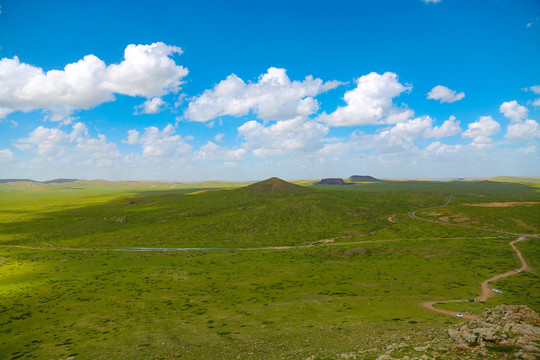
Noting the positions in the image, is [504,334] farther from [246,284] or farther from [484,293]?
[246,284]

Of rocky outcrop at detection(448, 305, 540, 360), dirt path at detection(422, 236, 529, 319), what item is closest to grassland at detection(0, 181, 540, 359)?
dirt path at detection(422, 236, 529, 319)

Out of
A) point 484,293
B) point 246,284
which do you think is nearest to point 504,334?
point 484,293

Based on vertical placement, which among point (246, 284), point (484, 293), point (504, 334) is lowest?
point (246, 284)

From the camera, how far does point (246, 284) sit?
5825cm

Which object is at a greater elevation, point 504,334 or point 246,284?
point 504,334

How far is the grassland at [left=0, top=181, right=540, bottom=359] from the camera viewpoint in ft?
108

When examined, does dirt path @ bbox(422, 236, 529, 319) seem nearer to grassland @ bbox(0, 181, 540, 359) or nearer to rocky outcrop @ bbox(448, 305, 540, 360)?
grassland @ bbox(0, 181, 540, 359)

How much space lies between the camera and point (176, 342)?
108ft

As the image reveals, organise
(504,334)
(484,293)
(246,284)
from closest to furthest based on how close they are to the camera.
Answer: (504,334)
(484,293)
(246,284)

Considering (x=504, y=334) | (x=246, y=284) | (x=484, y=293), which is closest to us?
(x=504, y=334)

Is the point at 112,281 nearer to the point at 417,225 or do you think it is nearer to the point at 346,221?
the point at 346,221

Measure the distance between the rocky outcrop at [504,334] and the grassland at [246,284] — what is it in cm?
420

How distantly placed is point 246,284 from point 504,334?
44.1m

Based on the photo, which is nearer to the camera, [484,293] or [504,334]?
[504,334]
